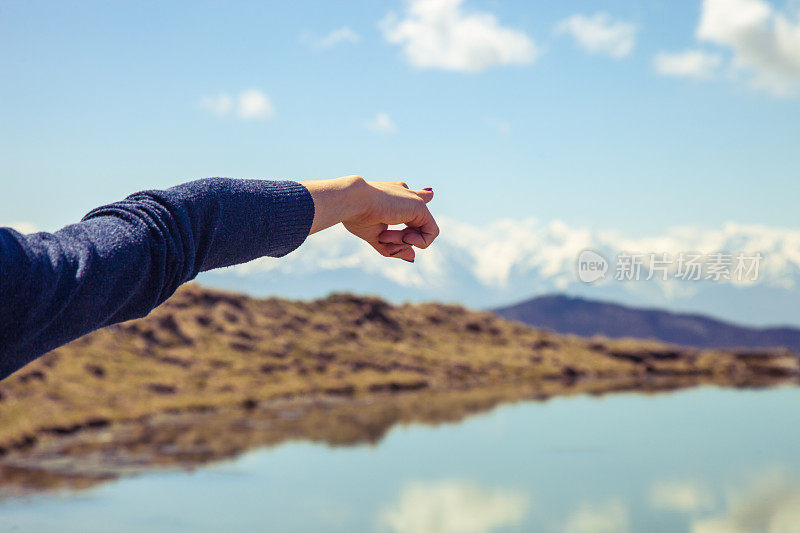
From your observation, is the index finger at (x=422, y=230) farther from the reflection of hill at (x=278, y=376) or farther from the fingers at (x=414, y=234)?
the reflection of hill at (x=278, y=376)

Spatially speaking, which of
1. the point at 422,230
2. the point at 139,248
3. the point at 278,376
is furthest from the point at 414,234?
the point at 278,376

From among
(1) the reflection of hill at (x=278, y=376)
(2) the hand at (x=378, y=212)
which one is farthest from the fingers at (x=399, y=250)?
(1) the reflection of hill at (x=278, y=376)

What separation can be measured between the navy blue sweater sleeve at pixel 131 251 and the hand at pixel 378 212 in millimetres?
74

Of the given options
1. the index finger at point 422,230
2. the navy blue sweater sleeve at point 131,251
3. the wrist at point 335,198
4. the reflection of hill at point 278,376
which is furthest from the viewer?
the reflection of hill at point 278,376

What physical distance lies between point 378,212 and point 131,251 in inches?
21.3

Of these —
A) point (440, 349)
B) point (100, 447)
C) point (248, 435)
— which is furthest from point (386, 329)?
point (100, 447)

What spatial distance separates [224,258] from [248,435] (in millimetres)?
7946

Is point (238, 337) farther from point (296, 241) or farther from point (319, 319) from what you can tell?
point (296, 241)

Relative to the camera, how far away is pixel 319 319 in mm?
14953

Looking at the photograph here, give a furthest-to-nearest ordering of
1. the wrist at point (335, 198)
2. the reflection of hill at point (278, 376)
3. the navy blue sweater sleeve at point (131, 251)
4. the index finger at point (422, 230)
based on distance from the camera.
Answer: the reflection of hill at point (278, 376)
the index finger at point (422, 230)
the wrist at point (335, 198)
the navy blue sweater sleeve at point (131, 251)

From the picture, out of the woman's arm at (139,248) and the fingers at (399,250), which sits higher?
the fingers at (399,250)

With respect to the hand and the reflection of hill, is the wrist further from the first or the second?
the reflection of hill

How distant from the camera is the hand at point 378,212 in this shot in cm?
121

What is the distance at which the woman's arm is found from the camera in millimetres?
757
